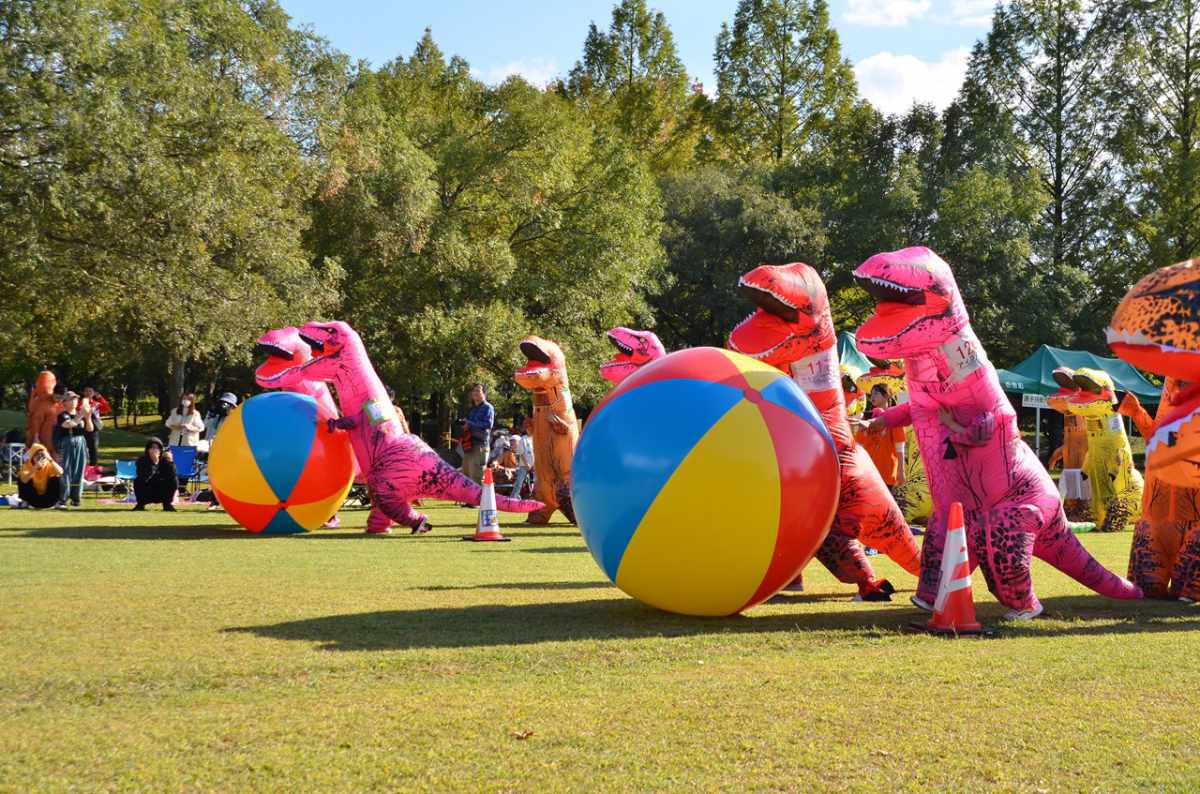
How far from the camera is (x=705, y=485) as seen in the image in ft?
20.6

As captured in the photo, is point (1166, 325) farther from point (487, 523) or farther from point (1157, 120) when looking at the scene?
point (1157, 120)

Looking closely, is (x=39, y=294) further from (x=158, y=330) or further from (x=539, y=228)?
(x=539, y=228)

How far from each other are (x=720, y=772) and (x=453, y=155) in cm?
2940

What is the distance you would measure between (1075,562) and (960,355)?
5.72ft

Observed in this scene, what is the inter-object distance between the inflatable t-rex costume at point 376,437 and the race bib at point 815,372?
615cm

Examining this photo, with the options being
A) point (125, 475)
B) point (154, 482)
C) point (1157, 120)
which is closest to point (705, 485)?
point (154, 482)

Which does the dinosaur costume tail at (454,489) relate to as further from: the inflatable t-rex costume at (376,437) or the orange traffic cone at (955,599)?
the orange traffic cone at (955,599)

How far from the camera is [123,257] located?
22.7 meters

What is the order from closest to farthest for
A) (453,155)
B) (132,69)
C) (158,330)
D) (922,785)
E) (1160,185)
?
(922,785) → (132,69) → (158,330) → (453,155) → (1160,185)

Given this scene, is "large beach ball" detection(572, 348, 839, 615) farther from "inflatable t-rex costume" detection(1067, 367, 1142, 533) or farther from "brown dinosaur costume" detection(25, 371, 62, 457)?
"brown dinosaur costume" detection(25, 371, 62, 457)

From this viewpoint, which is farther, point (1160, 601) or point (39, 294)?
point (39, 294)

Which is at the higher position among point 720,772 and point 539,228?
point 539,228

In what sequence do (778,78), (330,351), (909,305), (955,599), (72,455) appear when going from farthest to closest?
(778,78) → (72,455) → (330,351) → (909,305) → (955,599)

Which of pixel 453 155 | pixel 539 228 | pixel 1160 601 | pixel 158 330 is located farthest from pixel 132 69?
pixel 1160 601
